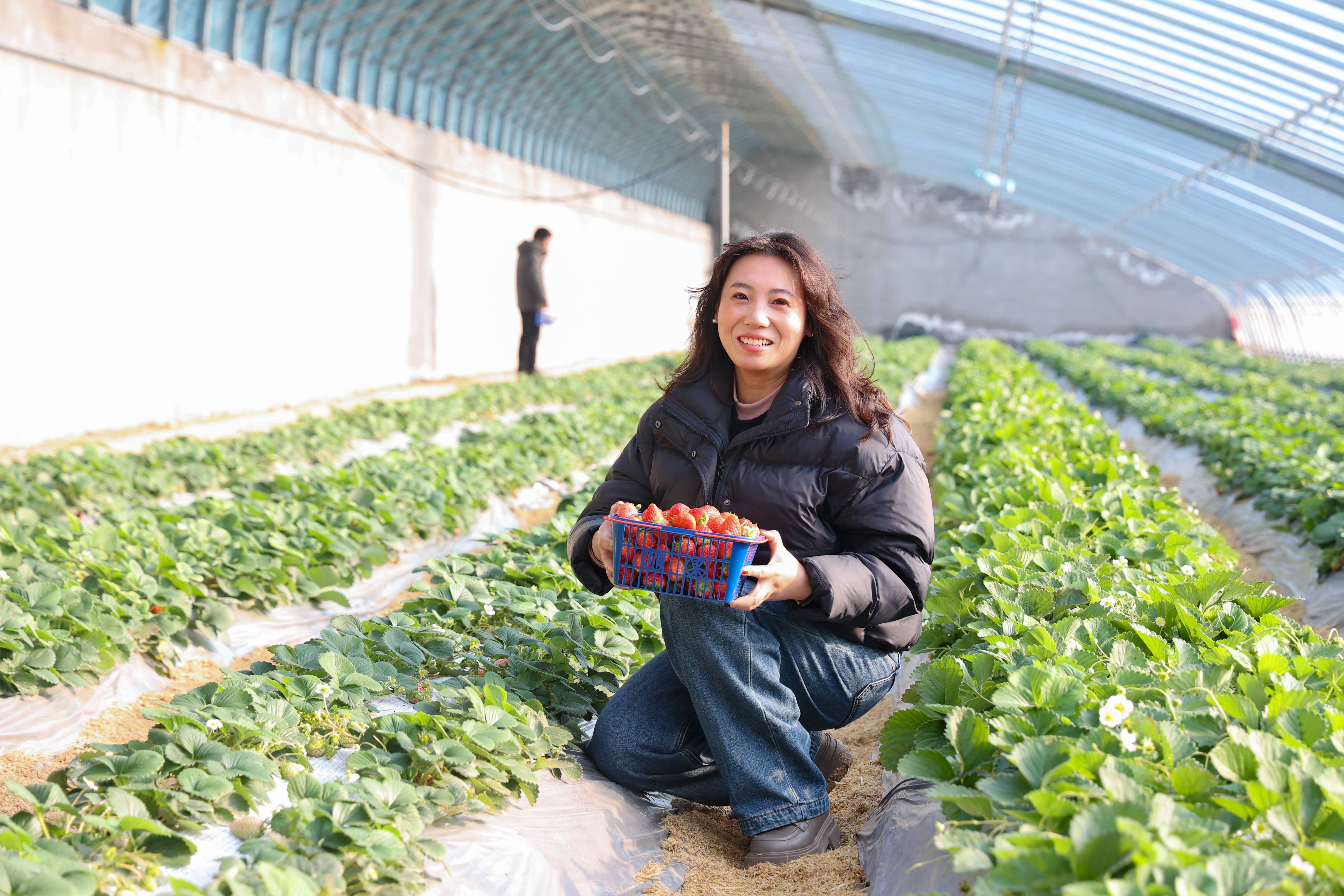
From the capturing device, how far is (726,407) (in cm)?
273

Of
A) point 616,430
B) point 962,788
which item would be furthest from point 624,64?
point 962,788

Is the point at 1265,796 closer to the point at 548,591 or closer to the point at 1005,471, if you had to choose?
the point at 548,591

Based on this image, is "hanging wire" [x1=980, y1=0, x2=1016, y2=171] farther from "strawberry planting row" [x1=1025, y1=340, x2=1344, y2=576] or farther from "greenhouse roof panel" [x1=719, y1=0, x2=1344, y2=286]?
"strawberry planting row" [x1=1025, y1=340, x2=1344, y2=576]

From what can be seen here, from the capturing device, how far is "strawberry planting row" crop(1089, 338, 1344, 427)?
10227 millimetres

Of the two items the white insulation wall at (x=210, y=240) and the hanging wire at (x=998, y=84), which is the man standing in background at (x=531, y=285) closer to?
the white insulation wall at (x=210, y=240)

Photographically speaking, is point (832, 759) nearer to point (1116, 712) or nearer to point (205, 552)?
point (1116, 712)

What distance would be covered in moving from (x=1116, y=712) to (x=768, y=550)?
743 mm

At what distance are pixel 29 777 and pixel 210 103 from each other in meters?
9.12

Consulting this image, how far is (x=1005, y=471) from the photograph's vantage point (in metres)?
4.88

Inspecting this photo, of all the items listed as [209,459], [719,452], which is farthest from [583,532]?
[209,459]

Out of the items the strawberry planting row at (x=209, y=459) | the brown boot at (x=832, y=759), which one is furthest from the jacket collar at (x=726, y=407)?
the strawberry planting row at (x=209, y=459)

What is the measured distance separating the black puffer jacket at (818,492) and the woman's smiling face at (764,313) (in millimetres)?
97


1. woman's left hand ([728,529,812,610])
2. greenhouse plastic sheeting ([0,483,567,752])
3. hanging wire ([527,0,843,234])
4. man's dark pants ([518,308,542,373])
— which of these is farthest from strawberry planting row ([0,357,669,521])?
hanging wire ([527,0,843,234])

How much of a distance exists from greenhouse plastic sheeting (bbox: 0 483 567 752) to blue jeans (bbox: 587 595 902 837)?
153 cm
